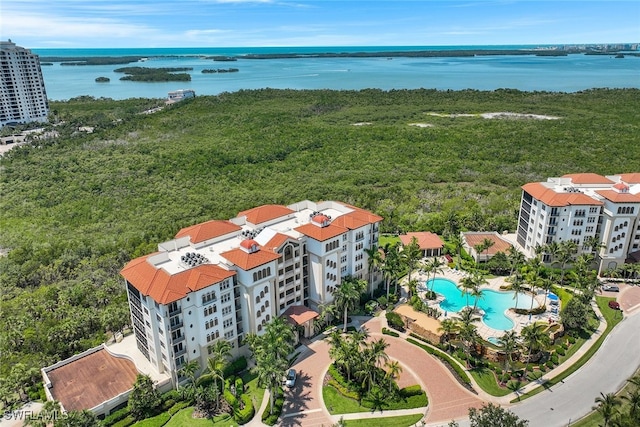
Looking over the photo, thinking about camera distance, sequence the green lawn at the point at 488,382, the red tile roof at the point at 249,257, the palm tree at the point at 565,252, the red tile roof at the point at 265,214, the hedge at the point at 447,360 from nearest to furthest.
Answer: the green lawn at the point at 488,382
the hedge at the point at 447,360
the red tile roof at the point at 249,257
the red tile roof at the point at 265,214
the palm tree at the point at 565,252

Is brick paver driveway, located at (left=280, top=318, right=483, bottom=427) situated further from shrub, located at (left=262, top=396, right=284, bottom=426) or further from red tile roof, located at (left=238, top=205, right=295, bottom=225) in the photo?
red tile roof, located at (left=238, top=205, right=295, bottom=225)

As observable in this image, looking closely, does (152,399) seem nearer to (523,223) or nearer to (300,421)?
(300,421)

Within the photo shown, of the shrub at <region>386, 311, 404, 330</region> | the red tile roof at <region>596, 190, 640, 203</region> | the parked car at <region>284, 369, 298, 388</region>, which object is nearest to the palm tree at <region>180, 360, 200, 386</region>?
the parked car at <region>284, 369, 298, 388</region>

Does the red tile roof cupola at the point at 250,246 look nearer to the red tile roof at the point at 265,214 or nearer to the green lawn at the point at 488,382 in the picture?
the red tile roof at the point at 265,214

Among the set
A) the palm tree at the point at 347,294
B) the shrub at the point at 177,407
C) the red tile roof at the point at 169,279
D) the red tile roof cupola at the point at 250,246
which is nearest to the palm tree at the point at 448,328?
the palm tree at the point at 347,294

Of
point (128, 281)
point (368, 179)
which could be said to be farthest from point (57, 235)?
point (368, 179)

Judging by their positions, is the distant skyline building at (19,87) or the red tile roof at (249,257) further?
the distant skyline building at (19,87)

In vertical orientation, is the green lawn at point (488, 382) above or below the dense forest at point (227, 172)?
below
